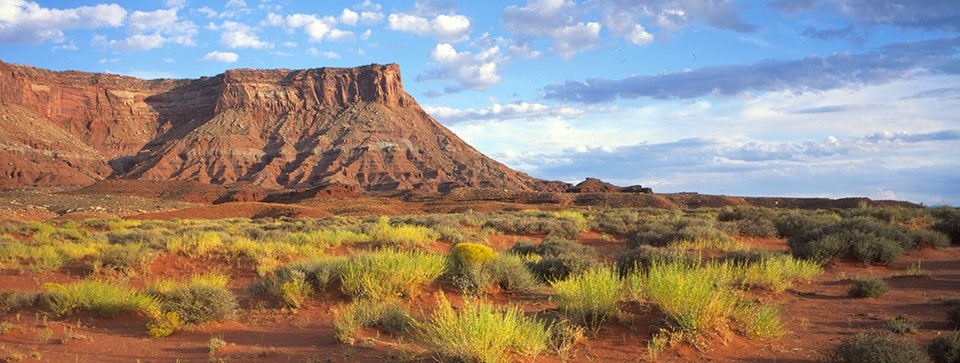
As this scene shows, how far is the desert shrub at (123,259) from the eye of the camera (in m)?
12.8

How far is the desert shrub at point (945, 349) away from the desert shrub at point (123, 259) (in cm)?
1375

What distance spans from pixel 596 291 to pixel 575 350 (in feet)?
3.01

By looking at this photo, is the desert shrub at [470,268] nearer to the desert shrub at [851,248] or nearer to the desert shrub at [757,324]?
the desert shrub at [757,324]

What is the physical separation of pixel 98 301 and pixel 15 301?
156 cm

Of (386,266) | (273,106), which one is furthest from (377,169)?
(386,266)

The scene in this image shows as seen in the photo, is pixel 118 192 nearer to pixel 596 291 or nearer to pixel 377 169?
pixel 377 169

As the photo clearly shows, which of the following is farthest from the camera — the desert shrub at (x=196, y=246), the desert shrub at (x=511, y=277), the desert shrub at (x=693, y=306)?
the desert shrub at (x=196, y=246)

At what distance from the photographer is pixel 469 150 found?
120 m

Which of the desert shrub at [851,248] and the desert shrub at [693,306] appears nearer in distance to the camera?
the desert shrub at [693,306]

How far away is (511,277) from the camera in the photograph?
9648 mm

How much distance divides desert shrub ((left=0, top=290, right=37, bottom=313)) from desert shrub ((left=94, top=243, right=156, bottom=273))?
3.71m

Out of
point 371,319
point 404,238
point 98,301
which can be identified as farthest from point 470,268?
point 404,238

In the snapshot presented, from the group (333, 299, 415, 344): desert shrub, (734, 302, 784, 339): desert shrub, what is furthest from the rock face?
(734, 302, 784, 339): desert shrub

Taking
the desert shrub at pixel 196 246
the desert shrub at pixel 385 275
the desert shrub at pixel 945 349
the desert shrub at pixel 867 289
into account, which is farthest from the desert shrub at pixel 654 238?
the desert shrub at pixel 196 246
